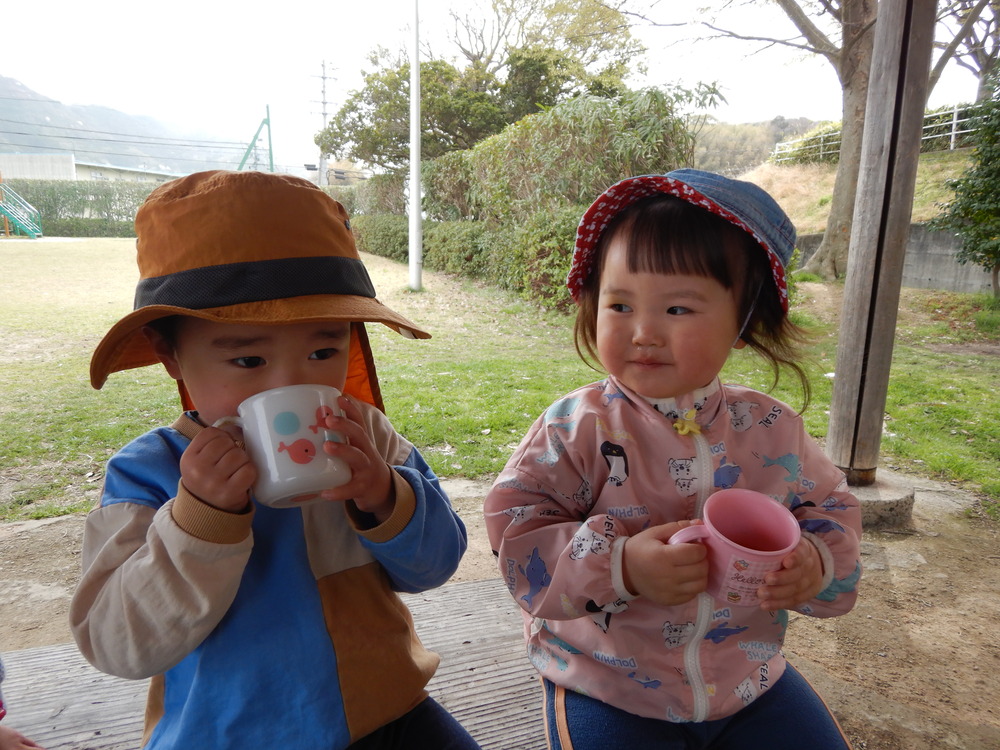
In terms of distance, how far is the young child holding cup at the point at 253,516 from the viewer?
93 centimetres

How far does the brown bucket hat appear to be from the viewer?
3.22 feet

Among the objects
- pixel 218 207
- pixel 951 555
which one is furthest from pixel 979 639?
pixel 218 207

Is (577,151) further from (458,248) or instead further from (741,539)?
(741,539)

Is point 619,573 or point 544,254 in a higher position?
point 544,254

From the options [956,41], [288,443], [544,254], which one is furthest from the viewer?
[956,41]

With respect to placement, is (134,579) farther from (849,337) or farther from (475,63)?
(475,63)

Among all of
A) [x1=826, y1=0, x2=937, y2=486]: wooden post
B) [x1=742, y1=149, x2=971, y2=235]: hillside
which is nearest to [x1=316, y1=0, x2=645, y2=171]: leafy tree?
[x1=742, y1=149, x2=971, y2=235]: hillside

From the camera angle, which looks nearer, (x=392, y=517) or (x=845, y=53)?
(x=392, y=517)

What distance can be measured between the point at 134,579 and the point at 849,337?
304 cm

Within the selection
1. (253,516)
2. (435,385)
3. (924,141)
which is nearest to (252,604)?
(253,516)

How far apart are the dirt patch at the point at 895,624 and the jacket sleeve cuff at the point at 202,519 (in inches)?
67.4

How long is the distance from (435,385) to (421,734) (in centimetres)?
396

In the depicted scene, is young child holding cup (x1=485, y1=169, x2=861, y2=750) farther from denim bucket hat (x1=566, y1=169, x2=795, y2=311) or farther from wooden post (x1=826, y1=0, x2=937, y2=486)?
wooden post (x1=826, y1=0, x2=937, y2=486)

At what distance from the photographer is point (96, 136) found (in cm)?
468
